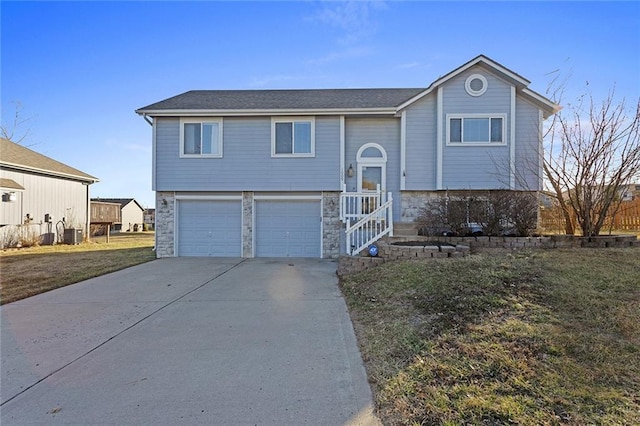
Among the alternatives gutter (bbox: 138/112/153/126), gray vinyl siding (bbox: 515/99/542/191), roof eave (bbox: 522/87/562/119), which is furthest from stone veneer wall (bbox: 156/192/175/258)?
roof eave (bbox: 522/87/562/119)

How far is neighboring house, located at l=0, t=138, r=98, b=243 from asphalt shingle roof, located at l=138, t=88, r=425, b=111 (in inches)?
347

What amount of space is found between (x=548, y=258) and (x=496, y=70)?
7.44m

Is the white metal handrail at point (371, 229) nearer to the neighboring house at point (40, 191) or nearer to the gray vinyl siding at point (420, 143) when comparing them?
the gray vinyl siding at point (420, 143)

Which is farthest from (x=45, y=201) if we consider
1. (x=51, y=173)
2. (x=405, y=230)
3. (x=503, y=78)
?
(x=503, y=78)

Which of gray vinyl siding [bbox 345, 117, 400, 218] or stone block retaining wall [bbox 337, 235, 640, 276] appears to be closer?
stone block retaining wall [bbox 337, 235, 640, 276]

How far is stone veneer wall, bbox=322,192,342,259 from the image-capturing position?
39.8 ft

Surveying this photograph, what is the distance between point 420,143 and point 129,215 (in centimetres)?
3156

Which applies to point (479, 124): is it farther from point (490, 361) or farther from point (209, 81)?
point (209, 81)

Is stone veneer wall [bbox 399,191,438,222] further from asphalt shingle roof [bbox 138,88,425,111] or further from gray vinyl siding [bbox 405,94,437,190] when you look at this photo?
asphalt shingle roof [bbox 138,88,425,111]

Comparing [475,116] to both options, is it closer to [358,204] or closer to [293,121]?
[358,204]

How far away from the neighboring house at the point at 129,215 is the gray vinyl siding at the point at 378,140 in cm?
2738

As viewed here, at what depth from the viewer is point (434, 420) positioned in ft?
8.64

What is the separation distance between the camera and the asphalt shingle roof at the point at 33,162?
51.9 ft

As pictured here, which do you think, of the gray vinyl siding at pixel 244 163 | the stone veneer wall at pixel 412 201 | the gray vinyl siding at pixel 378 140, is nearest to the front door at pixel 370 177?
the gray vinyl siding at pixel 378 140
